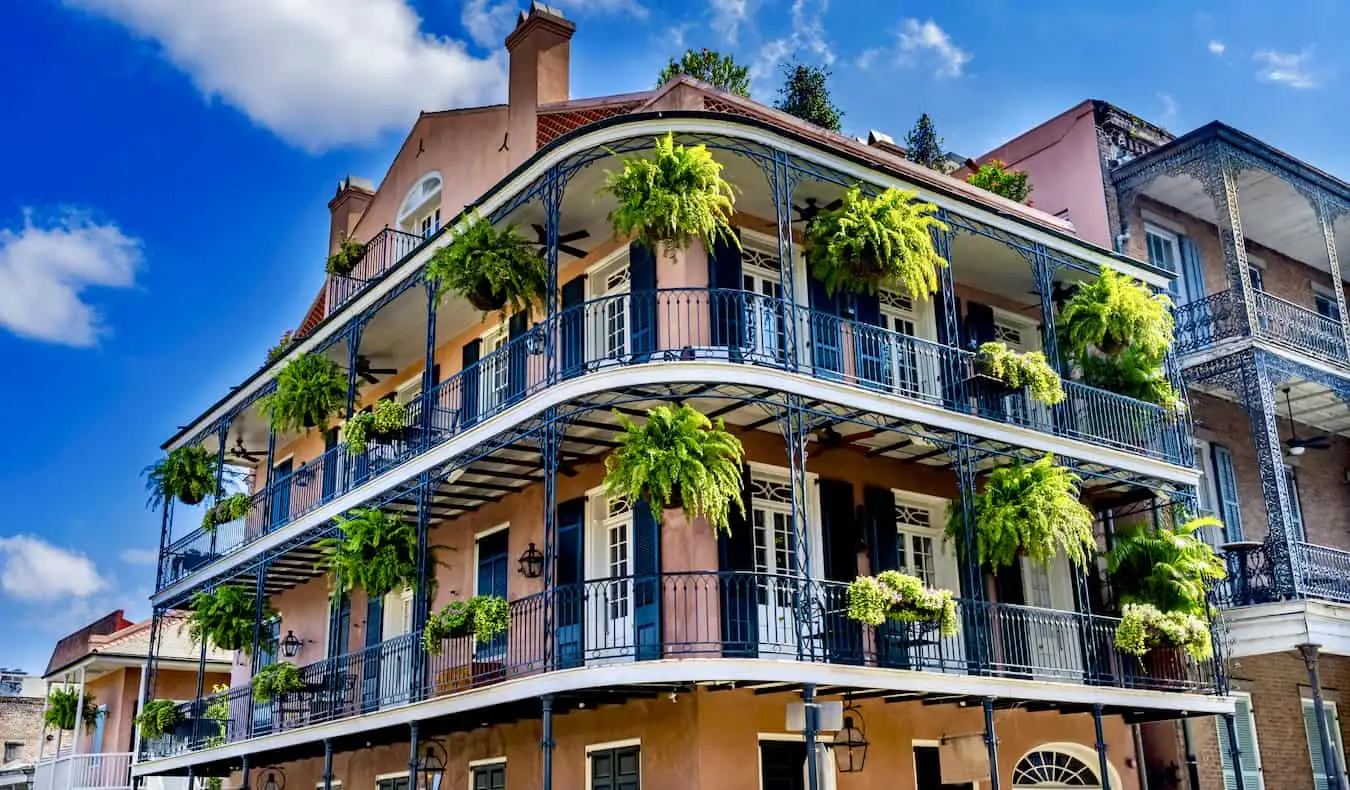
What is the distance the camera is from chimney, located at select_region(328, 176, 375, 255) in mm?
22531

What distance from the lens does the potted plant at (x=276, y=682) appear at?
53.5ft

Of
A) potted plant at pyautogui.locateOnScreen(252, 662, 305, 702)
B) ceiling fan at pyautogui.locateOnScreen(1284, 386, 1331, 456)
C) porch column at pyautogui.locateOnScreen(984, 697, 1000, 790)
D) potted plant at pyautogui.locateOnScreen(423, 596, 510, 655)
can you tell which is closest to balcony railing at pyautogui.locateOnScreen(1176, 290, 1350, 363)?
ceiling fan at pyautogui.locateOnScreen(1284, 386, 1331, 456)

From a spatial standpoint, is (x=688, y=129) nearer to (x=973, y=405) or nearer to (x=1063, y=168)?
(x=973, y=405)

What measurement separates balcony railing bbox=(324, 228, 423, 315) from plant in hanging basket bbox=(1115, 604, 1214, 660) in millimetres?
11055

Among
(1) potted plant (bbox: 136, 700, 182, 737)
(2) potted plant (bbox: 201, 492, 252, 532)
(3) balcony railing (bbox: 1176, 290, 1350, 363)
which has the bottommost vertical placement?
(1) potted plant (bbox: 136, 700, 182, 737)

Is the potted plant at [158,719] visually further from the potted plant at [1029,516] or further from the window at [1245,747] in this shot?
the window at [1245,747]

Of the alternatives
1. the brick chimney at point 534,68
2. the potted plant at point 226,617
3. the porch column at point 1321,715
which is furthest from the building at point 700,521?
the porch column at point 1321,715

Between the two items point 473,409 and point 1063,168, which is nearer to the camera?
point 473,409

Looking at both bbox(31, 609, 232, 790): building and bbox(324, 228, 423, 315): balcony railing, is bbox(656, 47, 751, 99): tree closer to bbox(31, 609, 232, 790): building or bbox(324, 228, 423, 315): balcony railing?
bbox(324, 228, 423, 315): balcony railing

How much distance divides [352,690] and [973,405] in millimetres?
8477

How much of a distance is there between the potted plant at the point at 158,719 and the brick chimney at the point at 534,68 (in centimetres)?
991

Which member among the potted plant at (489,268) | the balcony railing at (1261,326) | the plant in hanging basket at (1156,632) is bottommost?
the plant in hanging basket at (1156,632)

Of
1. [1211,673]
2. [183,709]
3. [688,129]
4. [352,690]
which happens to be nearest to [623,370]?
[688,129]

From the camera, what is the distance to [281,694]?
54.7 feet
